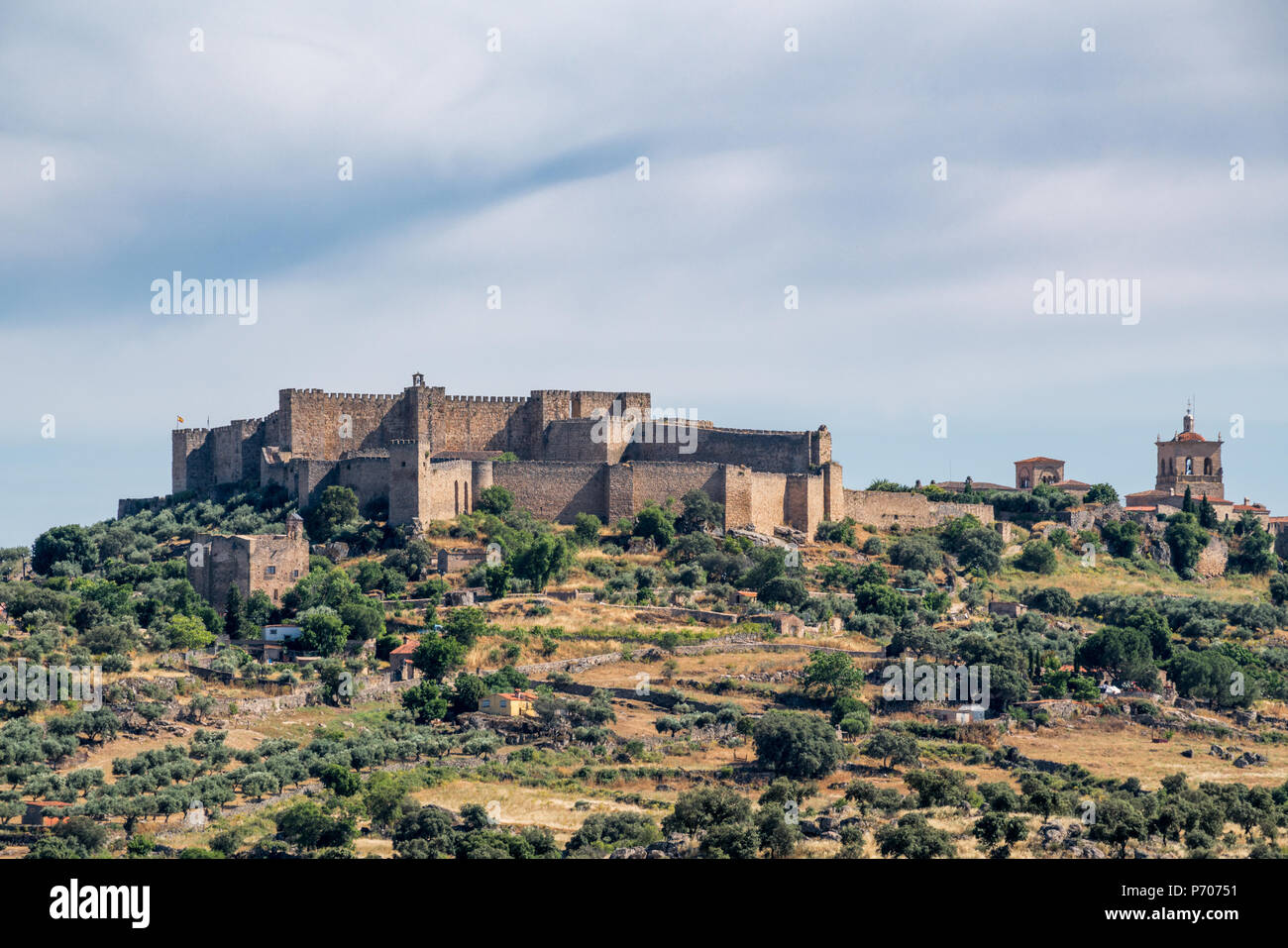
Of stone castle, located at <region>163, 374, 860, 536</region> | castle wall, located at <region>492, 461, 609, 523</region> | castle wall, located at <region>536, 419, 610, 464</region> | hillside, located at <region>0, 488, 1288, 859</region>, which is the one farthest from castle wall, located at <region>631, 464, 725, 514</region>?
castle wall, located at <region>536, 419, 610, 464</region>

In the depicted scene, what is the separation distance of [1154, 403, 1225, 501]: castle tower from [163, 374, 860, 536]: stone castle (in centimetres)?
2042

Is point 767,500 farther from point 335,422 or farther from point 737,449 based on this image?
point 335,422

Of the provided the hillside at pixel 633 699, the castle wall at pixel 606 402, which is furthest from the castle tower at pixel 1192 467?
the castle wall at pixel 606 402

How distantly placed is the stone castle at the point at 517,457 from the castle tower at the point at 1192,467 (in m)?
20.4

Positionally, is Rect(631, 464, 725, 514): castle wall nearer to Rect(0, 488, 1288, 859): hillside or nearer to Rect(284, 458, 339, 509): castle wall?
Rect(0, 488, 1288, 859): hillside

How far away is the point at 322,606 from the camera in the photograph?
37.2m

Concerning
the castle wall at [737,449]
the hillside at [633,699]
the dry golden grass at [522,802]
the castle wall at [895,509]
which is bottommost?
the dry golden grass at [522,802]

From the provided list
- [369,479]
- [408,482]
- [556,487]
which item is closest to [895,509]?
[556,487]

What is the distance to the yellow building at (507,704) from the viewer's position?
104ft

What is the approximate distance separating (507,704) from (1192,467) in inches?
1628

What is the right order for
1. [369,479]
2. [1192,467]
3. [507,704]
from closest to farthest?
[507,704]
[369,479]
[1192,467]

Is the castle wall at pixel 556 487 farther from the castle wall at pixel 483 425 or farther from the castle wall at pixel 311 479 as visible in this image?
the castle wall at pixel 311 479

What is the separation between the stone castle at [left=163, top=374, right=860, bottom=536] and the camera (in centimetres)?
4544

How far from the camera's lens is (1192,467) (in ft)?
209
